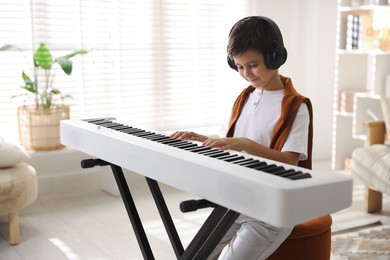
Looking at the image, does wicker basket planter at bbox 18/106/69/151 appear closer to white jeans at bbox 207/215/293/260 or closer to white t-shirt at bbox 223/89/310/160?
white t-shirt at bbox 223/89/310/160

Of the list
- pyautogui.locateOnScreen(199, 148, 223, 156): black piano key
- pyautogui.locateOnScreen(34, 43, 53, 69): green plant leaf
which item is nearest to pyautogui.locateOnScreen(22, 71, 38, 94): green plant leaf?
pyautogui.locateOnScreen(34, 43, 53, 69): green plant leaf

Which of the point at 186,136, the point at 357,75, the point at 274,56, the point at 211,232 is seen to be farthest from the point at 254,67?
the point at 357,75

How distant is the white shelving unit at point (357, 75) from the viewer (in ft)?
13.9

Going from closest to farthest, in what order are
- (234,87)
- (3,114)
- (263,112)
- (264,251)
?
(264,251)
(263,112)
(3,114)
(234,87)

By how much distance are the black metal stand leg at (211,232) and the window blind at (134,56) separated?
2.69 m

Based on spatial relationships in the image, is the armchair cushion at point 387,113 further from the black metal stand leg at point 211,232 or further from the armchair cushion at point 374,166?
the black metal stand leg at point 211,232

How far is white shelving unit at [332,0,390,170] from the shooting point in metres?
4.23

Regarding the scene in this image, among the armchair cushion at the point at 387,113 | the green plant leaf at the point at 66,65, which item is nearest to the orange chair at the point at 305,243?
the armchair cushion at the point at 387,113

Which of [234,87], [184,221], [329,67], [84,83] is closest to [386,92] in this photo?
[329,67]

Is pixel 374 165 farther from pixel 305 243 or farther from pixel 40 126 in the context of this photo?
pixel 40 126

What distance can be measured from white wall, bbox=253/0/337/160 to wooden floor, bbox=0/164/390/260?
1261 millimetres

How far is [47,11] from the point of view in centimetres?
403

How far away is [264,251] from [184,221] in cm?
169

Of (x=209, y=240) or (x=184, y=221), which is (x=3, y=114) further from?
(x=209, y=240)
